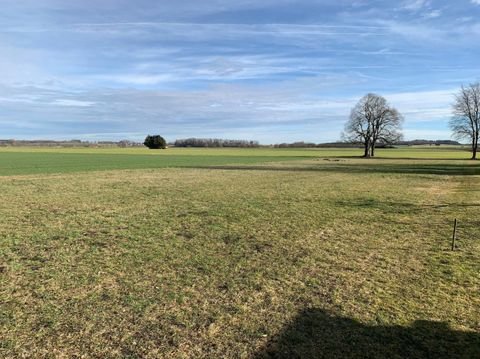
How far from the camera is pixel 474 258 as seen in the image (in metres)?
8.38

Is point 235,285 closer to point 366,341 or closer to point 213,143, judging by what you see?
point 366,341

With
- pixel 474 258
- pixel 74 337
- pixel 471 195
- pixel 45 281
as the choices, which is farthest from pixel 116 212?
pixel 471 195

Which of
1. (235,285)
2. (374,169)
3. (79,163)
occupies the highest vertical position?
(79,163)

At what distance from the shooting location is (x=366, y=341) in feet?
→ 15.5

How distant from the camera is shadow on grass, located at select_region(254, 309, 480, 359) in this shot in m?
4.47

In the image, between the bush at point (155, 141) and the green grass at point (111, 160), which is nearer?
the green grass at point (111, 160)

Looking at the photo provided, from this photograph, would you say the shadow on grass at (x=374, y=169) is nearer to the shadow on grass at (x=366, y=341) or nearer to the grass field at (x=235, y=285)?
the grass field at (x=235, y=285)

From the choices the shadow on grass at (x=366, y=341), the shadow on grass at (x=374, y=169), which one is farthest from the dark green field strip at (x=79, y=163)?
the shadow on grass at (x=366, y=341)

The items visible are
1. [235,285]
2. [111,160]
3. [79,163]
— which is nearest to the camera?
[235,285]

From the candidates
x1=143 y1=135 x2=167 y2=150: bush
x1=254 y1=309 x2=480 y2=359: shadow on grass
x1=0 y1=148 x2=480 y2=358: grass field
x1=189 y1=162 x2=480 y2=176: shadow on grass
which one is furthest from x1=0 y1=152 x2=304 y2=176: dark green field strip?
x1=143 y1=135 x2=167 y2=150: bush

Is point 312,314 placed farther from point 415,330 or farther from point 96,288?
point 96,288

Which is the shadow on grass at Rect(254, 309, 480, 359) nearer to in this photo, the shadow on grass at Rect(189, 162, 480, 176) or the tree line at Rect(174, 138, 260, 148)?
the shadow on grass at Rect(189, 162, 480, 176)

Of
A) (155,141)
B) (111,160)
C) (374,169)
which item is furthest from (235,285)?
(155,141)

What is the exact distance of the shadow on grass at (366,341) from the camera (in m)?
4.47
